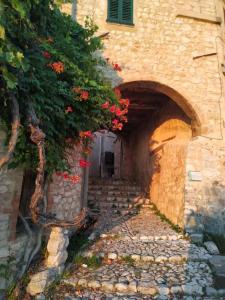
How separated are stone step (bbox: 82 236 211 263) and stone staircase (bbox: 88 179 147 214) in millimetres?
2461

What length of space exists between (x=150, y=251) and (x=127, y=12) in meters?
6.22

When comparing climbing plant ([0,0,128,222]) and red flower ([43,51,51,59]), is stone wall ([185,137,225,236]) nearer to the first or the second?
climbing plant ([0,0,128,222])

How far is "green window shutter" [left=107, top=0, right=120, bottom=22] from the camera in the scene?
6.73m

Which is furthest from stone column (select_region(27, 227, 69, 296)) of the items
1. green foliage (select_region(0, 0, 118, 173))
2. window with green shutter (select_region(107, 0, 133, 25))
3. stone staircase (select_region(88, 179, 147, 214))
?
window with green shutter (select_region(107, 0, 133, 25))

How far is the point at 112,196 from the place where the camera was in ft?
29.2

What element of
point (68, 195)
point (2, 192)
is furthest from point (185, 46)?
point (2, 192)

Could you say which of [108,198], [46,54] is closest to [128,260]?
[46,54]

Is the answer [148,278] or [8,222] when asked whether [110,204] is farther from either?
[8,222]

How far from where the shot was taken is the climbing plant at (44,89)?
3213 mm

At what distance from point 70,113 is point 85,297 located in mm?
2932

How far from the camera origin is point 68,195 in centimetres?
529

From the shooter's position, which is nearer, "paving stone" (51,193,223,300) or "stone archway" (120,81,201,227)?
"paving stone" (51,193,223,300)

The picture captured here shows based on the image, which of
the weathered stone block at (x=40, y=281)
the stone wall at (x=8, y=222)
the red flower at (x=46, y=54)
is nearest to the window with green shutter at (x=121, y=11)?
the red flower at (x=46, y=54)

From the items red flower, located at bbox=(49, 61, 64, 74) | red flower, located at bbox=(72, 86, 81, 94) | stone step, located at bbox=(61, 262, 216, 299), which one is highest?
red flower, located at bbox=(49, 61, 64, 74)
